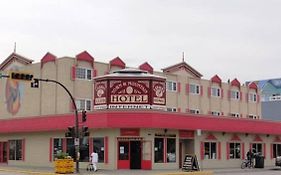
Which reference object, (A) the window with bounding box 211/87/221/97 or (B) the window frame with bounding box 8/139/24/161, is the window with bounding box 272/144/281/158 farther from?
(B) the window frame with bounding box 8/139/24/161

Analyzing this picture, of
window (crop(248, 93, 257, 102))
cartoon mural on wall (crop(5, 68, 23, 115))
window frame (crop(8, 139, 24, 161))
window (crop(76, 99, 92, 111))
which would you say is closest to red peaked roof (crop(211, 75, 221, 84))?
window (crop(248, 93, 257, 102))

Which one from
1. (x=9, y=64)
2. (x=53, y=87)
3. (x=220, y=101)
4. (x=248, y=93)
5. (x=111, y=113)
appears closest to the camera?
(x=111, y=113)

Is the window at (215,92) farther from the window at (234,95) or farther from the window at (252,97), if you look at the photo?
the window at (252,97)

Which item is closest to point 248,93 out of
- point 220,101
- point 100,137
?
point 220,101

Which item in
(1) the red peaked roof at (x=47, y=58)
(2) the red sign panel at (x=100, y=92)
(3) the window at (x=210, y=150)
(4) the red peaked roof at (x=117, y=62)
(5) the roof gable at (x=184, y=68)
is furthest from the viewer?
(5) the roof gable at (x=184, y=68)

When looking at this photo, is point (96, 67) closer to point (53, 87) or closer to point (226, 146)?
point (53, 87)

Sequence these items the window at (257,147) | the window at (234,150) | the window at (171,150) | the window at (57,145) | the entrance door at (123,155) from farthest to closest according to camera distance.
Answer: the window at (257,147) < the window at (234,150) < the window at (57,145) < the window at (171,150) < the entrance door at (123,155)

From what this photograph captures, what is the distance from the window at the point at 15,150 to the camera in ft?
159

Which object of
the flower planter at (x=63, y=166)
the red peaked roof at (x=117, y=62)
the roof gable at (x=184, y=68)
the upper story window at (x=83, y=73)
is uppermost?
the roof gable at (x=184, y=68)

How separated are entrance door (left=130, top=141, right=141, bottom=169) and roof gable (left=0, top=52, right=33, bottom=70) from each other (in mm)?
19087

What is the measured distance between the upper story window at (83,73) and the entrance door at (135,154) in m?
12.4

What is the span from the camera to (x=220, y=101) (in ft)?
216

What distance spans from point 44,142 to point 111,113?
957 cm

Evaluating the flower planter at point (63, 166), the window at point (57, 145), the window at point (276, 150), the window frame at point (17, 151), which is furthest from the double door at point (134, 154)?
the window at point (276, 150)
